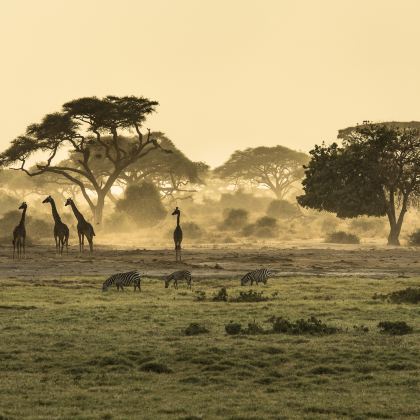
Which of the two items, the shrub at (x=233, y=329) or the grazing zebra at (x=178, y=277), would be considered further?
the grazing zebra at (x=178, y=277)

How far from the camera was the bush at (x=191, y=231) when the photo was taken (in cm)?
8176

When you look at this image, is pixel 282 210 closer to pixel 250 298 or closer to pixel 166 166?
pixel 166 166

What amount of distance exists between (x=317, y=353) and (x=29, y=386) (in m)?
5.83

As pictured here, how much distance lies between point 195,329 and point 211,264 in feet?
75.6

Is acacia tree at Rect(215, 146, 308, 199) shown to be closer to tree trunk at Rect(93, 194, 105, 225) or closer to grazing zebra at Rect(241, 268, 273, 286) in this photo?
tree trunk at Rect(93, 194, 105, 225)

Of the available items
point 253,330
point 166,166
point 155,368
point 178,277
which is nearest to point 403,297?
point 178,277

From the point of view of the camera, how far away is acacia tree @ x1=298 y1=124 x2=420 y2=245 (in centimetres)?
6322

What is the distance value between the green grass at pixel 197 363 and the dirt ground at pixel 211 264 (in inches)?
448

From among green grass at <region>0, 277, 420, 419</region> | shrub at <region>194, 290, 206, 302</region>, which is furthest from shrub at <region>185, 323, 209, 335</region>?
shrub at <region>194, 290, 206, 302</region>

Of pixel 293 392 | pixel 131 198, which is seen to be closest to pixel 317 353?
pixel 293 392

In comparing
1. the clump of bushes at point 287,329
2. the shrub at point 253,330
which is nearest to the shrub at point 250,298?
the clump of bushes at point 287,329

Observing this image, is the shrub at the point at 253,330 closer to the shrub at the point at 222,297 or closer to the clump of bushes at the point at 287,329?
the clump of bushes at the point at 287,329

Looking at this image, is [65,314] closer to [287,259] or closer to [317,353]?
[317,353]

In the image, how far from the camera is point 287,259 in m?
46.1
